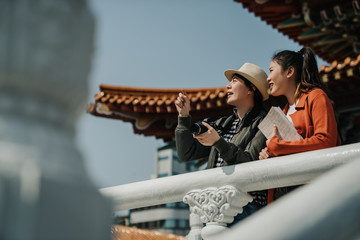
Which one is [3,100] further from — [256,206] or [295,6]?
[295,6]

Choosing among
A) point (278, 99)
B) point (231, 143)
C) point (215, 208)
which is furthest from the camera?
point (278, 99)

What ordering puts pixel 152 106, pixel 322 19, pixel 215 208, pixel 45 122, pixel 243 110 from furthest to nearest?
1. pixel 322 19
2. pixel 152 106
3. pixel 243 110
4. pixel 215 208
5. pixel 45 122

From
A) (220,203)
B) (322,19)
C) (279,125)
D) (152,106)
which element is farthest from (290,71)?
(322,19)

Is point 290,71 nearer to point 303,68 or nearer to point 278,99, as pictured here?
point 303,68

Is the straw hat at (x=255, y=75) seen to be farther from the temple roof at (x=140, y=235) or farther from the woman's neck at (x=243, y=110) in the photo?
the temple roof at (x=140, y=235)

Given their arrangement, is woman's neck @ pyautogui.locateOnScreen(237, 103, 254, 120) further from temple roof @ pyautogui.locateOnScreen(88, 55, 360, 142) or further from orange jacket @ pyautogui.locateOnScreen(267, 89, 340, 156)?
temple roof @ pyautogui.locateOnScreen(88, 55, 360, 142)

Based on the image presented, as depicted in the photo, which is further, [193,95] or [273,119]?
[193,95]

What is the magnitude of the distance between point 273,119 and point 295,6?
551cm

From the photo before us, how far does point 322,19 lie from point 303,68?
15.8ft

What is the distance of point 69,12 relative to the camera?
2.03 ft

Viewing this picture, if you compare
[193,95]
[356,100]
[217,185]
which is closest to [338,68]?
[356,100]

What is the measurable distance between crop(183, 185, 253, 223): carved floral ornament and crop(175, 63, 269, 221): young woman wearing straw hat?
0.11 metres

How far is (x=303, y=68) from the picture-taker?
2.39m

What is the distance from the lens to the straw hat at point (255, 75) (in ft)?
8.29
